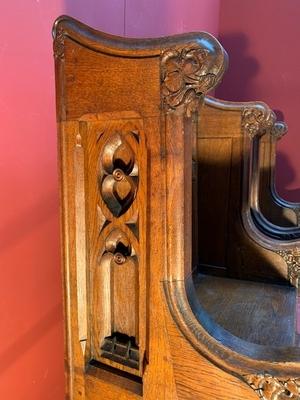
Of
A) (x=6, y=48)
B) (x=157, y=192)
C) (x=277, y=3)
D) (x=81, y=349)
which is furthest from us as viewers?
(x=277, y=3)

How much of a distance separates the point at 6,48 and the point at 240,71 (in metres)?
1.85

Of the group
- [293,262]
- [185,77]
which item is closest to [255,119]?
[293,262]

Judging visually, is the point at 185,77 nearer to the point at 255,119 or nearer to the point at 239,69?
the point at 255,119

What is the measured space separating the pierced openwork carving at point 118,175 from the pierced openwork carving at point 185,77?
10 centimetres

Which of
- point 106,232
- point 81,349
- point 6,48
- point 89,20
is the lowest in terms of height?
point 81,349

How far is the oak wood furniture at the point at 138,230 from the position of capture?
49cm

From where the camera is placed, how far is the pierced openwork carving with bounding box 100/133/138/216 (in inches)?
21.9

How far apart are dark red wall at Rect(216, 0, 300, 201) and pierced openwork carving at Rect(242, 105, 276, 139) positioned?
3.99 feet

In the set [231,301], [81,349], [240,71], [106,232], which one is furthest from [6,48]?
[240,71]

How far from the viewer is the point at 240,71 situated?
2320 mm

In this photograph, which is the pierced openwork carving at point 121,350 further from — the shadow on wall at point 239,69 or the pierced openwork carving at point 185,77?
the shadow on wall at point 239,69

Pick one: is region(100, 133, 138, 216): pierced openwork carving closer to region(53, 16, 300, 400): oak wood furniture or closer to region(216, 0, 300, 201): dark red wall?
region(53, 16, 300, 400): oak wood furniture

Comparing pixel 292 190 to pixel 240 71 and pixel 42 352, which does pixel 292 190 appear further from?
pixel 42 352

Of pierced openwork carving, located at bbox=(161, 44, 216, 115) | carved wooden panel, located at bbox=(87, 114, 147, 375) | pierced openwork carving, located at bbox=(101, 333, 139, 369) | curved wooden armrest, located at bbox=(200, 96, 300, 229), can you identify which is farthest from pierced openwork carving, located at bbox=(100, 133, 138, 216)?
curved wooden armrest, located at bbox=(200, 96, 300, 229)
